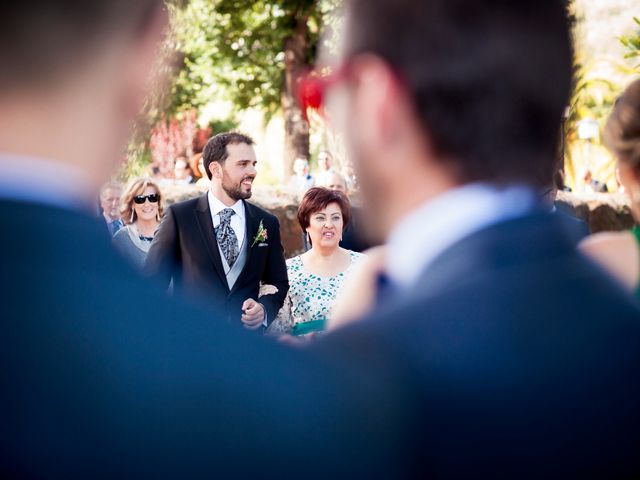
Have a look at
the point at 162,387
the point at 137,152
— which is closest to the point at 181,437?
the point at 162,387

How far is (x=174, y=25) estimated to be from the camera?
1082 mm

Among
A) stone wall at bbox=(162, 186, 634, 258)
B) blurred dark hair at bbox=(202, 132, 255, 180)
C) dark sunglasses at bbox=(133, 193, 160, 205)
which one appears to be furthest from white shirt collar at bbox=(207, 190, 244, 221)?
stone wall at bbox=(162, 186, 634, 258)

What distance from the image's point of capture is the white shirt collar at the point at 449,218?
864 mm

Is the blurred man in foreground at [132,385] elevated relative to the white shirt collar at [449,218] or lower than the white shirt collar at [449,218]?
lower

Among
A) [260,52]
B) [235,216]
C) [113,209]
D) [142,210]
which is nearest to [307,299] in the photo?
[235,216]

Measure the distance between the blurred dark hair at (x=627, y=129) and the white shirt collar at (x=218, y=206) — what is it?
3.16 m

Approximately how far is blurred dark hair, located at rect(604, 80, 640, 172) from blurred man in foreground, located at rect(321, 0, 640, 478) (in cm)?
171

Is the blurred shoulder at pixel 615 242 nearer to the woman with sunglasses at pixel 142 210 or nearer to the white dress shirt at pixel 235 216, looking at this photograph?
the white dress shirt at pixel 235 216

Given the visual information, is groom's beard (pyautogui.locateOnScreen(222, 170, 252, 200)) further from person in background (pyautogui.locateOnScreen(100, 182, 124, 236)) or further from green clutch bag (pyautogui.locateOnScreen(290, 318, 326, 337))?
person in background (pyautogui.locateOnScreen(100, 182, 124, 236))

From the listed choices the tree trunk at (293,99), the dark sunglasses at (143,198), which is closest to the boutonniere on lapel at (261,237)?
the dark sunglasses at (143,198)

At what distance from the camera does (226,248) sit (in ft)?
17.0

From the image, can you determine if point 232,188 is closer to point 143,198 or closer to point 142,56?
point 143,198

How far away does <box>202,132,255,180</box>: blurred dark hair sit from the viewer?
18.3 ft

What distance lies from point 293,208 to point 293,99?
8.60 metres
